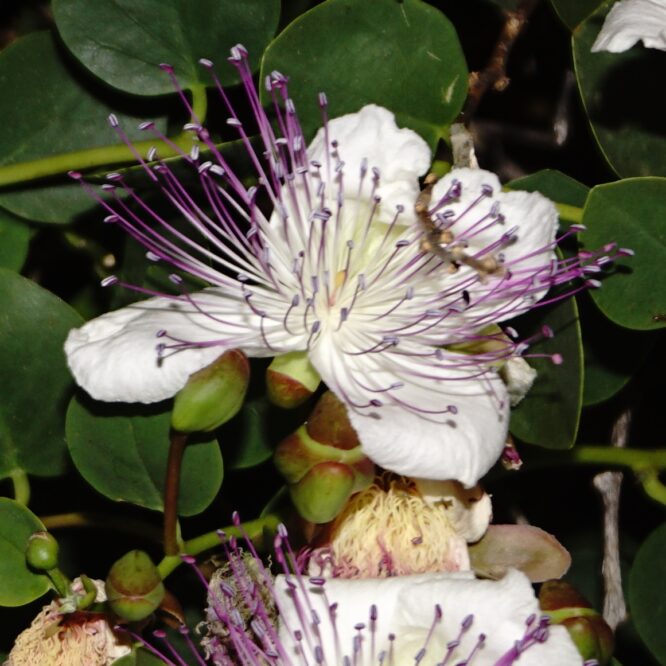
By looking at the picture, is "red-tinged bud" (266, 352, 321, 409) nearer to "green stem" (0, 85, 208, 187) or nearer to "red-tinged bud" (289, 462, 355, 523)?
"red-tinged bud" (289, 462, 355, 523)

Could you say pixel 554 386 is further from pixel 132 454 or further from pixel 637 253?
pixel 132 454

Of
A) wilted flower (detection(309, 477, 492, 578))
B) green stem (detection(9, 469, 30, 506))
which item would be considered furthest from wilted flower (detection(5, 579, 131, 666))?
wilted flower (detection(309, 477, 492, 578))

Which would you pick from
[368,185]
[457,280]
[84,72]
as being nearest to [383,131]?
[368,185]

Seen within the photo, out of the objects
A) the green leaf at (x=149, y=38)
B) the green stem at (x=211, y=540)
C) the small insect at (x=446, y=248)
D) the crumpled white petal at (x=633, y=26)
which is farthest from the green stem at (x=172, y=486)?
the crumpled white petal at (x=633, y=26)

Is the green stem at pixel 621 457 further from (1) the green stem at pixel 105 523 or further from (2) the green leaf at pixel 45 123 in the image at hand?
(2) the green leaf at pixel 45 123

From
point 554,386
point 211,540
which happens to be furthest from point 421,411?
point 211,540
